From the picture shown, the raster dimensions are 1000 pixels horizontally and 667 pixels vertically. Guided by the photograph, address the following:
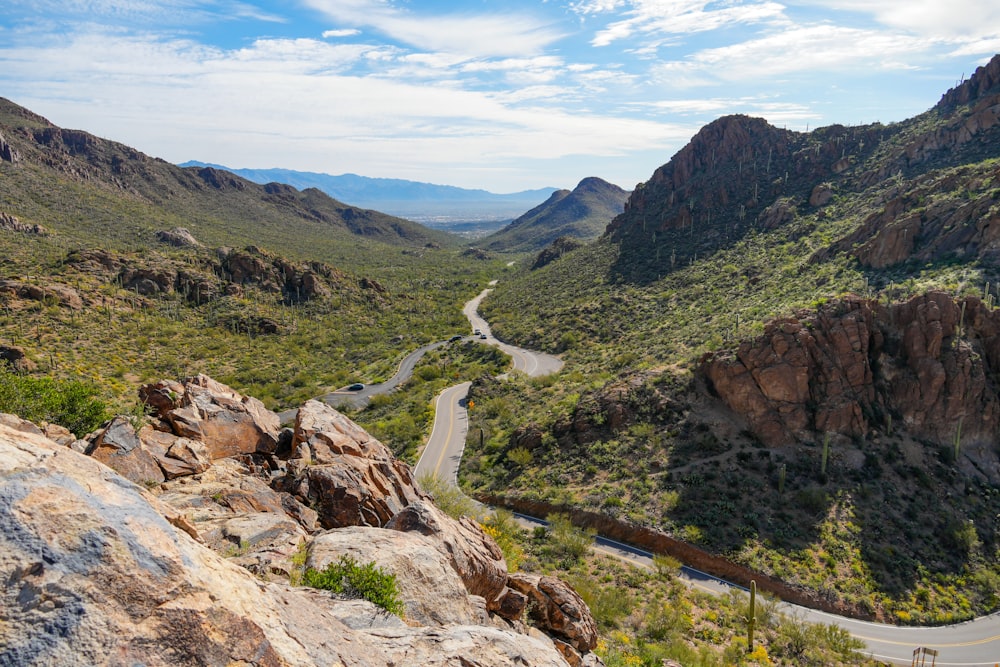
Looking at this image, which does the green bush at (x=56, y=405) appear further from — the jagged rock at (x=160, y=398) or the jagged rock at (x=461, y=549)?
Answer: the jagged rock at (x=461, y=549)

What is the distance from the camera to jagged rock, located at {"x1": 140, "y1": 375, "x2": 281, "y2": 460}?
16641 millimetres

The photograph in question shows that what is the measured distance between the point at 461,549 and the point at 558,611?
14.5 feet

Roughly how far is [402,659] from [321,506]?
27.4 feet

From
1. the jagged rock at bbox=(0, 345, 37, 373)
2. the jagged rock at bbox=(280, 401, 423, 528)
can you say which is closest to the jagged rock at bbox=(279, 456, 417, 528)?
the jagged rock at bbox=(280, 401, 423, 528)

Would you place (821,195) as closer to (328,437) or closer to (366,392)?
(366,392)

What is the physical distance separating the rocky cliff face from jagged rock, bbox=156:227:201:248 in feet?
329

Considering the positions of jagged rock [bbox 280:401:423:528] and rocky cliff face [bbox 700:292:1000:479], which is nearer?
jagged rock [bbox 280:401:423:528]

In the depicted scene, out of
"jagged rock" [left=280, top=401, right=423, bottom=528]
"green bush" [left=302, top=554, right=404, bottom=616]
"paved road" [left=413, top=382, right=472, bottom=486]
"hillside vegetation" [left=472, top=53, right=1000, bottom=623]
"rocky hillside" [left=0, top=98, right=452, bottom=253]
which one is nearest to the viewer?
"green bush" [left=302, top=554, right=404, bottom=616]

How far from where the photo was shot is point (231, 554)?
35.3 ft

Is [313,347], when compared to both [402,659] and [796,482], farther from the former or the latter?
[402,659]

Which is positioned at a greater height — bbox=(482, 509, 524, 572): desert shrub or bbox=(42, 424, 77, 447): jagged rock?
bbox=(42, 424, 77, 447): jagged rock

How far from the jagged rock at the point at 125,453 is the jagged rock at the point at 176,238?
313 feet

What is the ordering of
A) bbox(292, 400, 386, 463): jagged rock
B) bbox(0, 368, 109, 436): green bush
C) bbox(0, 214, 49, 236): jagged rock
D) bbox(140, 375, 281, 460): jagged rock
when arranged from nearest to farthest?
bbox(140, 375, 281, 460): jagged rock
bbox(0, 368, 109, 436): green bush
bbox(292, 400, 386, 463): jagged rock
bbox(0, 214, 49, 236): jagged rock

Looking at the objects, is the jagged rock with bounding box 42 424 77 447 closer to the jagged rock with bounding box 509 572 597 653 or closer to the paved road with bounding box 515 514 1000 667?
the jagged rock with bounding box 509 572 597 653
